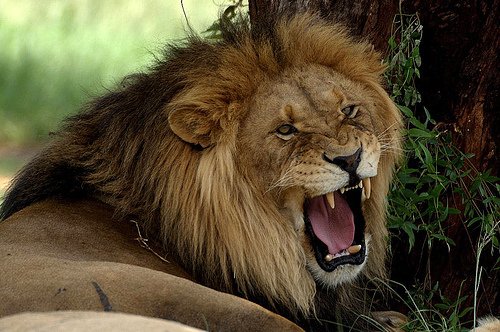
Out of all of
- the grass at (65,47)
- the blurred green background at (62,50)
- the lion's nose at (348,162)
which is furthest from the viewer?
the grass at (65,47)

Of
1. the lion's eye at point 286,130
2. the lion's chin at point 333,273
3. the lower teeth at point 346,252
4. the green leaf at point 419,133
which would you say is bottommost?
the lion's chin at point 333,273

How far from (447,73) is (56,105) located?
6681mm

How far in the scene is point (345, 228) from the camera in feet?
14.0

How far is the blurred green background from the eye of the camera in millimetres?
10758

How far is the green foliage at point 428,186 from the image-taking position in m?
4.67

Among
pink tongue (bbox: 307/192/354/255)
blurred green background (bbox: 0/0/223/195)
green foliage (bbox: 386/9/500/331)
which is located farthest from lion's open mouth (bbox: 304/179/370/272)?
blurred green background (bbox: 0/0/223/195)

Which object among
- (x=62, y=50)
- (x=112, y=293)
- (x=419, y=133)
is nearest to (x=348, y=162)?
(x=419, y=133)

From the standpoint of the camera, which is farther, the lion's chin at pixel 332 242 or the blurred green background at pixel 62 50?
the blurred green background at pixel 62 50

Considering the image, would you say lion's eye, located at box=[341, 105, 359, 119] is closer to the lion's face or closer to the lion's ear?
the lion's face

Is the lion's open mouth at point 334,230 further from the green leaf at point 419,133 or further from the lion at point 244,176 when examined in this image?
the green leaf at point 419,133

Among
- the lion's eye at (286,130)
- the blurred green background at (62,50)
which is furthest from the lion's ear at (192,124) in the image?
the blurred green background at (62,50)

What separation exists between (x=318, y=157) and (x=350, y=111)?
0.31 m

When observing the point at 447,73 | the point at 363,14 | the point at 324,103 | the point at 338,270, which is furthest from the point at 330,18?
the point at 338,270

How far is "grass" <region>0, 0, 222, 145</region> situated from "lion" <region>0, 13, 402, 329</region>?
5.85m
